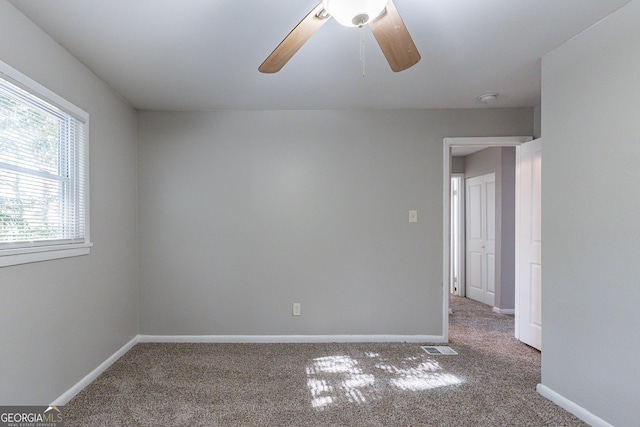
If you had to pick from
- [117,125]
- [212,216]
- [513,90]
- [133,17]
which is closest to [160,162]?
[117,125]

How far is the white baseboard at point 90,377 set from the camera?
217 cm

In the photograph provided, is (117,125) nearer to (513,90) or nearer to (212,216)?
(212,216)

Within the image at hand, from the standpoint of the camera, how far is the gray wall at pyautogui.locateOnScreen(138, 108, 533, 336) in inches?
134

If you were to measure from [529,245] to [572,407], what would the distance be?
1.49 meters

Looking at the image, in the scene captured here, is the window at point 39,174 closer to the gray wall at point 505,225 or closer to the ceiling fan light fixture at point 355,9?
the ceiling fan light fixture at point 355,9

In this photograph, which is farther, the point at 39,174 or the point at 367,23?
the point at 39,174

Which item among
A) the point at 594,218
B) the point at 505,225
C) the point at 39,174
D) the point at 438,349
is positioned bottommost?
the point at 438,349

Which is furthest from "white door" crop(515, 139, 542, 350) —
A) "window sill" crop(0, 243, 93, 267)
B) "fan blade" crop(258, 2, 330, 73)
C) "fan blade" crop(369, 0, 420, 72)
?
"window sill" crop(0, 243, 93, 267)

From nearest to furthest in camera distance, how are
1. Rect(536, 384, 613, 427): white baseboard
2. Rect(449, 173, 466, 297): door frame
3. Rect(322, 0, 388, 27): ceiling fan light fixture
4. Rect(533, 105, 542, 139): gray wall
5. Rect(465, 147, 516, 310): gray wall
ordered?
Rect(322, 0, 388, 27): ceiling fan light fixture, Rect(536, 384, 613, 427): white baseboard, Rect(533, 105, 542, 139): gray wall, Rect(465, 147, 516, 310): gray wall, Rect(449, 173, 466, 297): door frame

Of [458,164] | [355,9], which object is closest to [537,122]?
[458,164]

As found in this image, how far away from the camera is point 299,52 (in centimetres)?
227

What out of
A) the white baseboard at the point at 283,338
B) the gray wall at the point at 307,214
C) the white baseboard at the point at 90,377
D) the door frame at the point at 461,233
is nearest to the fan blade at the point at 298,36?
the gray wall at the point at 307,214

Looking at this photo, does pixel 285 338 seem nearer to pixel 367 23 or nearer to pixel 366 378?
pixel 366 378

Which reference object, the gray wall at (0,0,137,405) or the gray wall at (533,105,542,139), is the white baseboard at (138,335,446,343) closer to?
the gray wall at (0,0,137,405)
